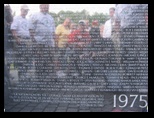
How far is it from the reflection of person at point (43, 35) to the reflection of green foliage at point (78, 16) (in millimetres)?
84

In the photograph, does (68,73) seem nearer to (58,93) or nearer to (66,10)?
(58,93)

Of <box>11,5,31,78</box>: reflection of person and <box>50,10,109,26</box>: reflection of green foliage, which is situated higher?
<box>50,10,109,26</box>: reflection of green foliage

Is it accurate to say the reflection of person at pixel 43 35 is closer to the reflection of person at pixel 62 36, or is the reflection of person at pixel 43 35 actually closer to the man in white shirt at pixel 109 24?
the reflection of person at pixel 62 36

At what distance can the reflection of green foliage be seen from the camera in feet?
11.8

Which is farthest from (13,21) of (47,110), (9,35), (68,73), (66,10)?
(47,110)

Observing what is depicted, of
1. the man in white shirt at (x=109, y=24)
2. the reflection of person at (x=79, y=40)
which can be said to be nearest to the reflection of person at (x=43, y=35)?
the reflection of person at (x=79, y=40)

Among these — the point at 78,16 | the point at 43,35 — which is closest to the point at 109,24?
the point at 78,16

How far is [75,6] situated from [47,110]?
4.22ft

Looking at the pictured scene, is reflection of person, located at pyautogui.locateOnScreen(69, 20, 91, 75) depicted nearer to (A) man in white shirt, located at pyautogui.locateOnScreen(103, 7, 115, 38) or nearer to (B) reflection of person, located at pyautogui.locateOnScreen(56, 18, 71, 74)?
(B) reflection of person, located at pyautogui.locateOnScreen(56, 18, 71, 74)

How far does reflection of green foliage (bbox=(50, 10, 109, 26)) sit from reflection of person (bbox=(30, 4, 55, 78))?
0.08 meters

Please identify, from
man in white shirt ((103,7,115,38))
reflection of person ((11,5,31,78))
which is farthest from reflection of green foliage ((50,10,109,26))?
reflection of person ((11,5,31,78))

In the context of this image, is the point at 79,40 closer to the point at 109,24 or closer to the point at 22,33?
the point at 109,24

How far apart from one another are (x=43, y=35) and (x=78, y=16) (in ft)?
1.53

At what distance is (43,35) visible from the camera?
3.63 metres
